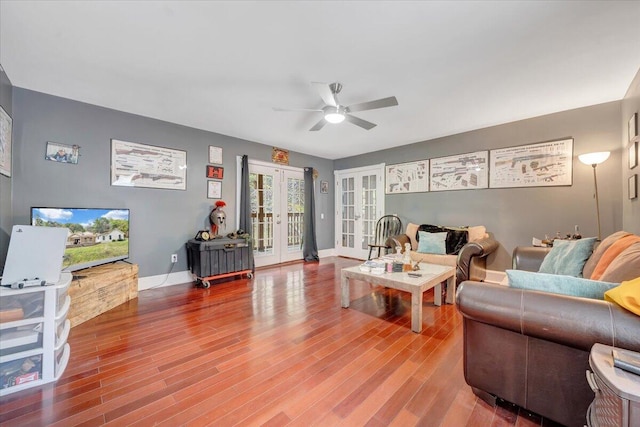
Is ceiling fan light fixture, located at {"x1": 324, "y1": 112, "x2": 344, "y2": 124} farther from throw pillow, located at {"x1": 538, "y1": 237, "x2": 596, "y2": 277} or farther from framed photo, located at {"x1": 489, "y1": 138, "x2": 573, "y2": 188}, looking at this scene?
framed photo, located at {"x1": 489, "y1": 138, "x2": 573, "y2": 188}

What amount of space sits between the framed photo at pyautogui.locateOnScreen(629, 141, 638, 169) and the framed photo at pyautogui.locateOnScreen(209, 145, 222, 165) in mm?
5064

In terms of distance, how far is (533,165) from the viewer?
362 cm

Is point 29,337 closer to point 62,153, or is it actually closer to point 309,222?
point 62,153

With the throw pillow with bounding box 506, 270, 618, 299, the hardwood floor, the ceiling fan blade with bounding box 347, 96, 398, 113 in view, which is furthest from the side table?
the ceiling fan blade with bounding box 347, 96, 398, 113

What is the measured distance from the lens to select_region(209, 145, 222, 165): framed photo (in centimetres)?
421

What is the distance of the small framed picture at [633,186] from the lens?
2482mm

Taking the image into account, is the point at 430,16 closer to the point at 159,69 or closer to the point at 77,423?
the point at 159,69

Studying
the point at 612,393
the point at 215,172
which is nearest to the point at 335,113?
the point at 215,172

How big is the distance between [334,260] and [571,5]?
488 centimetres

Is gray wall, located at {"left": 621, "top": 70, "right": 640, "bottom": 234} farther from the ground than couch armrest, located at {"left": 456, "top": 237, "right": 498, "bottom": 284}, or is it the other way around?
gray wall, located at {"left": 621, "top": 70, "right": 640, "bottom": 234}

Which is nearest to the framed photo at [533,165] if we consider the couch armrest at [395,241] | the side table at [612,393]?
the couch armrest at [395,241]

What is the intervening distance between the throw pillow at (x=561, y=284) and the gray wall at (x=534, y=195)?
110 inches

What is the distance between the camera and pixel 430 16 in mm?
1711

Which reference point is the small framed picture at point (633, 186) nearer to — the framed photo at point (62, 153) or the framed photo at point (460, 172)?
the framed photo at point (460, 172)
